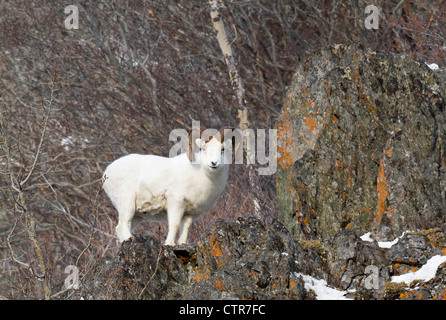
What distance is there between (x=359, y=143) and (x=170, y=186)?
6.62ft

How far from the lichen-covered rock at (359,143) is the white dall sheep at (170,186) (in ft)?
2.71

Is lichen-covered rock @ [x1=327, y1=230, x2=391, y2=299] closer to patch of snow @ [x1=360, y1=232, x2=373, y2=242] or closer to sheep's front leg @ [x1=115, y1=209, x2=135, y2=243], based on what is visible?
patch of snow @ [x1=360, y1=232, x2=373, y2=242]

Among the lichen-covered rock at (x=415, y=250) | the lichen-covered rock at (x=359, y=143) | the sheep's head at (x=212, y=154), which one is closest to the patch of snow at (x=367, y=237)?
the lichen-covered rock at (x=359, y=143)

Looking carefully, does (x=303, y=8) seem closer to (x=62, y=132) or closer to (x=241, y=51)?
(x=241, y=51)

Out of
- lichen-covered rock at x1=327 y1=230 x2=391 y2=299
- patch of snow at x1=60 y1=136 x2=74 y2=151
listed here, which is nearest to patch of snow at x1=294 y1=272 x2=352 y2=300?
lichen-covered rock at x1=327 y1=230 x2=391 y2=299

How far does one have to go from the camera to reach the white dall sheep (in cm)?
1162

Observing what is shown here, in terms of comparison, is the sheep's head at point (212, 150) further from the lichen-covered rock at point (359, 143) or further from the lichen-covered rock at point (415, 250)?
the lichen-covered rock at point (415, 250)

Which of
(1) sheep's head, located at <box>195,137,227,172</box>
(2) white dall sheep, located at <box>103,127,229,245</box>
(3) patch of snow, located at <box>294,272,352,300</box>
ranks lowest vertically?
(3) patch of snow, located at <box>294,272,352,300</box>

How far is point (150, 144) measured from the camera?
28.1 m

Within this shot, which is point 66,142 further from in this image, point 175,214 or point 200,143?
point 200,143

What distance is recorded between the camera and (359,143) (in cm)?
1163

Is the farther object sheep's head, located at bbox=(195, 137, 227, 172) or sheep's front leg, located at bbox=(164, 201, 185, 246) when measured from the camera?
sheep's front leg, located at bbox=(164, 201, 185, 246)

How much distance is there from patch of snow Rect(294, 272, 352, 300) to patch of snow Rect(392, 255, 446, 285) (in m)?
0.51

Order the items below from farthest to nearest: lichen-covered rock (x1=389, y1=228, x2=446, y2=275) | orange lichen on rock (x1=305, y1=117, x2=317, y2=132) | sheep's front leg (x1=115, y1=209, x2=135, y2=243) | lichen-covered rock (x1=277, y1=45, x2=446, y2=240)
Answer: sheep's front leg (x1=115, y1=209, x2=135, y2=243) → orange lichen on rock (x1=305, y1=117, x2=317, y2=132) → lichen-covered rock (x1=277, y1=45, x2=446, y2=240) → lichen-covered rock (x1=389, y1=228, x2=446, y2=275)
